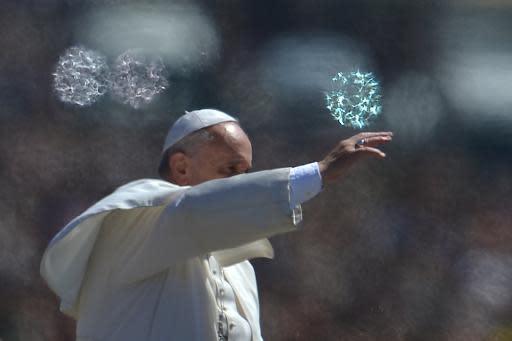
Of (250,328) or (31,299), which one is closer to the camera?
(250,328)

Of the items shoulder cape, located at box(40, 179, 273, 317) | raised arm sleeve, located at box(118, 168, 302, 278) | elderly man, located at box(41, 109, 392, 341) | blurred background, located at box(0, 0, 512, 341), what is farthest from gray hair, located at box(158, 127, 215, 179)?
blurred background, located at box(0, 0, 512, 341)

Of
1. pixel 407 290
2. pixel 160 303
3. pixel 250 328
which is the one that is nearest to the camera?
pixel 160 303

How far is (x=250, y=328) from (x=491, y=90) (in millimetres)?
1974

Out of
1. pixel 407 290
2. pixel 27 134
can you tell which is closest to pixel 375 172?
pixel 407 290

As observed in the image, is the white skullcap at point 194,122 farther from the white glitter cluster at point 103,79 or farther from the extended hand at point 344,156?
the white glitter cluster at point 103,79

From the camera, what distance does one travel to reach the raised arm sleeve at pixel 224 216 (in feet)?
7.50

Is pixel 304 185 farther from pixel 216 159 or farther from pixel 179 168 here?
pixel 179 168

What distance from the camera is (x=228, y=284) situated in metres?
2.68

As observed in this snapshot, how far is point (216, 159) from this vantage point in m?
2.61

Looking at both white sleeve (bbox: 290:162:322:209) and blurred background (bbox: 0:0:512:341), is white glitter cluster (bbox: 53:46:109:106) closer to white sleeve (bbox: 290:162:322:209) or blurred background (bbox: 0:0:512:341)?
blurred background (bbox: 0:0:512:341)

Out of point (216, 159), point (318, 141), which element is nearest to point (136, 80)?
point (318, 141)

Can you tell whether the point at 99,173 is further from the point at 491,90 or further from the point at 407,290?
the point at 491,90

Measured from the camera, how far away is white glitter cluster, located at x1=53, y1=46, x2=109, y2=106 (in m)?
4.24

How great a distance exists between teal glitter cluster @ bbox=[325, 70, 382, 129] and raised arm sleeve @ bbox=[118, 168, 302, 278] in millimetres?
1852
